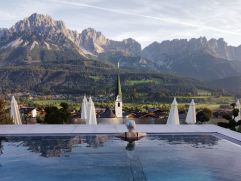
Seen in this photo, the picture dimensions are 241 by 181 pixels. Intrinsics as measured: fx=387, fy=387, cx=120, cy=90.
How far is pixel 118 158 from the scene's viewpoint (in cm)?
984

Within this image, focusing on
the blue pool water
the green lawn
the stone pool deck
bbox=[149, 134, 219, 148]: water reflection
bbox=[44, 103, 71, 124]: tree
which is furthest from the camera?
the green lawn

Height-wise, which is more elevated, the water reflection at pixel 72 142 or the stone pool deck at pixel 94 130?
the stone pool deck at pixel 94 130

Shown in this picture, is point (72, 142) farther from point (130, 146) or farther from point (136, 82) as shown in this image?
point (136, 82)

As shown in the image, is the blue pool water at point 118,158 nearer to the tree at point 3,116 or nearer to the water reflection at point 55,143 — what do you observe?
the water reflection at point 55,143

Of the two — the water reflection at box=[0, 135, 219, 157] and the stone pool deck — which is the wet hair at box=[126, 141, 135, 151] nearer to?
the water reflection at box=[0, 135, 219, 157]

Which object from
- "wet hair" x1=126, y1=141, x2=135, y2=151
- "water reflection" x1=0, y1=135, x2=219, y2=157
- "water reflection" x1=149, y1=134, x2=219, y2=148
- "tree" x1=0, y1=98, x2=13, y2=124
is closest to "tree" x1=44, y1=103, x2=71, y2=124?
"tree" x1=0, y1=98, x2=13, y2=124

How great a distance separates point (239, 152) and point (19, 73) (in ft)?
452

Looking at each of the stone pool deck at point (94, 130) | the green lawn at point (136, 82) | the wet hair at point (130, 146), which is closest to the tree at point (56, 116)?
the stone pool deck at point (94, 130)

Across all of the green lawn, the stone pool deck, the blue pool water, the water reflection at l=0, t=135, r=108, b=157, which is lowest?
the blue pool water

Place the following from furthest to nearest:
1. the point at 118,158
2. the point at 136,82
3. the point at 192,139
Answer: the point at 136,82
the point at 192,139
the point at 118,158

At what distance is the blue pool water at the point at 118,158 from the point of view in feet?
27.7

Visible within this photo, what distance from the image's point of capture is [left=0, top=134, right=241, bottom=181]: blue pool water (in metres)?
8.43

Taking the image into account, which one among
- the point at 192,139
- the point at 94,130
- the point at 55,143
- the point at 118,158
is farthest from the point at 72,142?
the point at 192,139

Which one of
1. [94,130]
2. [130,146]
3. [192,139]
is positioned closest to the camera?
[130,146]
